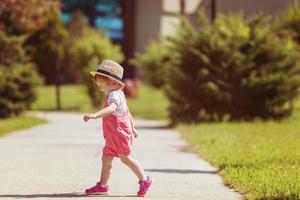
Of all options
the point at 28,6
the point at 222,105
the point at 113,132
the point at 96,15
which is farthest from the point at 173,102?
the point at 96,15

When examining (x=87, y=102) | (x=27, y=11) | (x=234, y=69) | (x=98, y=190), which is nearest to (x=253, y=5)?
(x=87, y=102)

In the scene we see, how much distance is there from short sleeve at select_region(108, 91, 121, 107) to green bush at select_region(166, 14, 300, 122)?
1756cm

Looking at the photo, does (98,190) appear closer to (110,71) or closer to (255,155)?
(110,71)

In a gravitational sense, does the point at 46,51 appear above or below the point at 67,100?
above

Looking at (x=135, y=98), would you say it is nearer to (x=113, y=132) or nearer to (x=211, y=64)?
(x=211, y=64)

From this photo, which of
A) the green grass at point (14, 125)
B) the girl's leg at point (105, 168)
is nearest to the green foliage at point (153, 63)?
the green grass at point (14, 125)

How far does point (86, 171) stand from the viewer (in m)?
12.7

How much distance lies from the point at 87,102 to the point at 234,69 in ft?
80.9

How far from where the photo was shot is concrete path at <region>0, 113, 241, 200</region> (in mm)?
10109

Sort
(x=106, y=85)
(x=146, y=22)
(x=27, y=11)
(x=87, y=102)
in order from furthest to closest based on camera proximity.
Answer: (x=146, y=22) → (x=87, y=102) → (x=27, y=11) → (x=106, y=85)

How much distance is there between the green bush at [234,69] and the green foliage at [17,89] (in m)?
6.78

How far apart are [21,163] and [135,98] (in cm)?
4097

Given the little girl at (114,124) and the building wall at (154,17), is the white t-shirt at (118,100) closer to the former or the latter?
the little girl at (114,124)

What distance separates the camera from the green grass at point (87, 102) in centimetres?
4447
